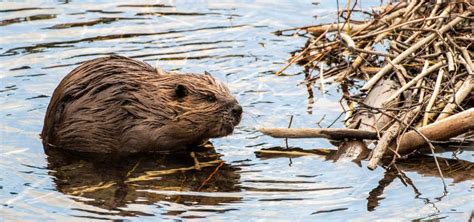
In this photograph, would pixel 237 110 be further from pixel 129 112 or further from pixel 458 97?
pixel 458 97

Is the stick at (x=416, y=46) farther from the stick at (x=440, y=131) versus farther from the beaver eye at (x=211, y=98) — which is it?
the beaver eye at (x=211, y=98)

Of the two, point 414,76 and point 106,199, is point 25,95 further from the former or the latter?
point 414,76

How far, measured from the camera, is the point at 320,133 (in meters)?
5.87

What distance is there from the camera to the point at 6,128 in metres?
6.46

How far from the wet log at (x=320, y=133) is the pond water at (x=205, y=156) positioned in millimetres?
135

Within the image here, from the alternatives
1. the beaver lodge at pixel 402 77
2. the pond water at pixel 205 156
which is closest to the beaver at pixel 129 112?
the pond water at pixel 205 156

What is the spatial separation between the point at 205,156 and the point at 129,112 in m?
0.49

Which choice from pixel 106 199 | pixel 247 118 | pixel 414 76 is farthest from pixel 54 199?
pixel 414 76

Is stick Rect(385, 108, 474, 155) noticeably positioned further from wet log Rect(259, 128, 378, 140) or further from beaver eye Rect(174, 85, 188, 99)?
beaver eye Rect(174, 85, 188, 99)

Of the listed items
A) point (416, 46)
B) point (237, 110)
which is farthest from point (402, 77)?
point (237, 110)

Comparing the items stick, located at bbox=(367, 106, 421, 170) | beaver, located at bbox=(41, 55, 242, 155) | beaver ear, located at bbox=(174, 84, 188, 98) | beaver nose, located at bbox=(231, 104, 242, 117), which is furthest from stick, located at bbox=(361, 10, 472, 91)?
beaver ear, located at bbox=(174, 84, 188, 98)

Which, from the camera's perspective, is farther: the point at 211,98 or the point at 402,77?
the point at 402,77

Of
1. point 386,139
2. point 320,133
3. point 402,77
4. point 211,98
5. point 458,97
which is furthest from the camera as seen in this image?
point 402,77

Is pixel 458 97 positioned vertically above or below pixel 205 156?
above
